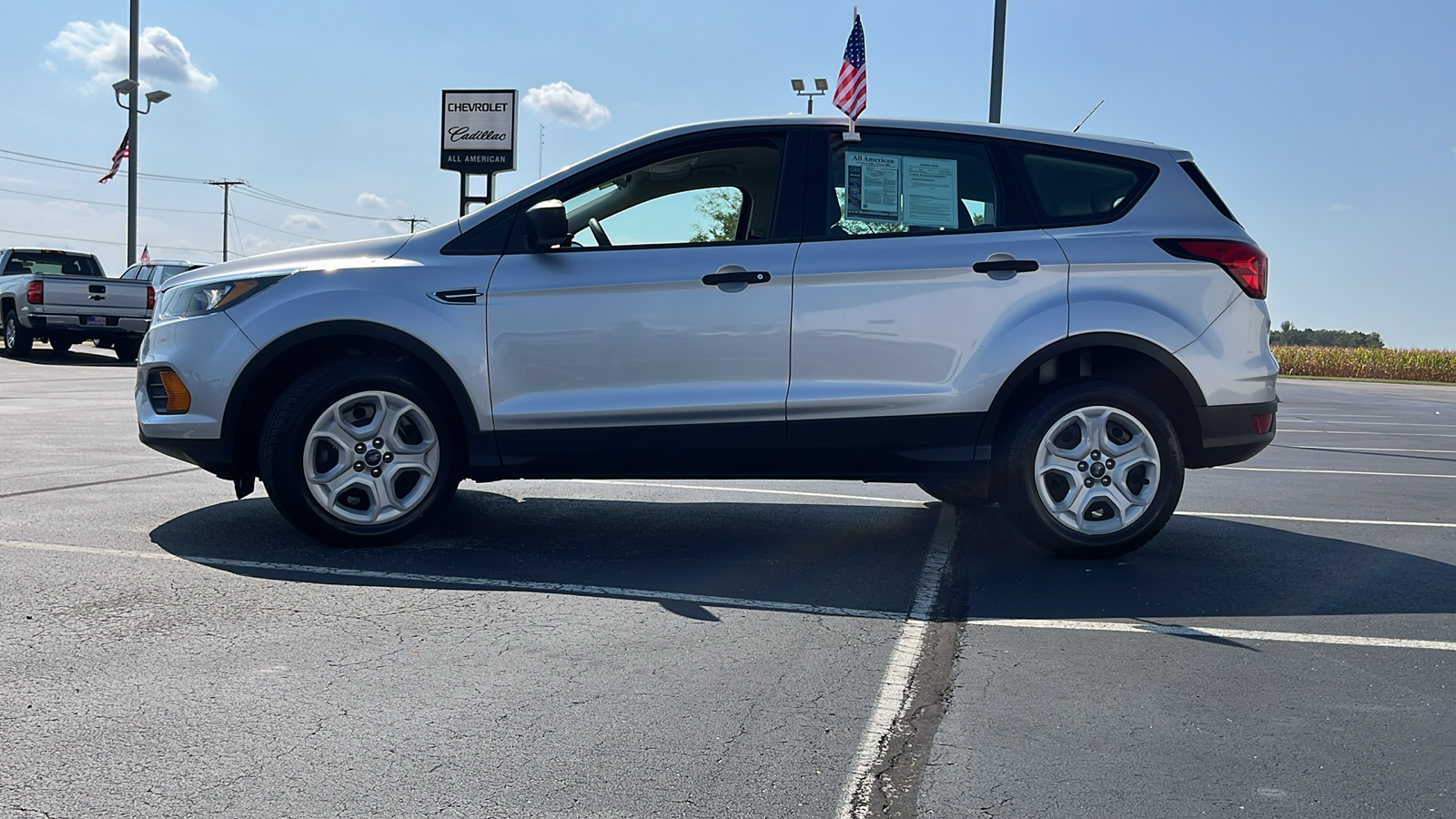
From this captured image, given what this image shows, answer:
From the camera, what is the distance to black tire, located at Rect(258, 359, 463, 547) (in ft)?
17.0

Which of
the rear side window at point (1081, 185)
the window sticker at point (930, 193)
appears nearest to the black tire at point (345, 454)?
the window sticker at point (930, 193)

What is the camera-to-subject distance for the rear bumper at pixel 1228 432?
5426 millimetres

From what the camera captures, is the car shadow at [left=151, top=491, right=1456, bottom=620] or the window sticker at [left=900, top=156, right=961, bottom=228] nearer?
the car shadow at [left=151, top=491, right=1456, bottom=620]

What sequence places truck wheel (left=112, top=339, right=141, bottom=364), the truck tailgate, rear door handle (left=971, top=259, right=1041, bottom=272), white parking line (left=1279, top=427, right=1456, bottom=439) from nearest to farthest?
rear door handle (left=971, top=259, right=1041, bottom=272)
white parking line (left=1279, top=427, right=1456, bottom=439)
the truck tailgate
truck wheel (left=112, top=339, right=141, bottom=364)

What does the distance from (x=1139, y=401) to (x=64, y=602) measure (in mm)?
4295

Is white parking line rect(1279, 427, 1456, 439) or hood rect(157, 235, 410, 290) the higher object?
hood rect(157, 235, 410, 290)

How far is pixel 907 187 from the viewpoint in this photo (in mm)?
5480

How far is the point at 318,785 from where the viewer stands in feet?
8.79

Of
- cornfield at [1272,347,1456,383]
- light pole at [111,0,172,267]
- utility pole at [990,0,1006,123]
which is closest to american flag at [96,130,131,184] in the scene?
light pole at [111,0,172,267]

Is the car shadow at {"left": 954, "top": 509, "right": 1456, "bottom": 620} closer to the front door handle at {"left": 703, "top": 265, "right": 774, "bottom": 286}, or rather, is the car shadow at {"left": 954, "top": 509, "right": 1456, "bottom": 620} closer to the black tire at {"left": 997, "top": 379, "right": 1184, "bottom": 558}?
the black tire at {"left": 997, "top": 379, "right": 1184, "bottom": 558}

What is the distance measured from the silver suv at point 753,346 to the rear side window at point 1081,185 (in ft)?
0.04

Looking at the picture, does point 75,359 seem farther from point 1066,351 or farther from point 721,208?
point 1066,351

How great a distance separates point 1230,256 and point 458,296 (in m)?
3.38

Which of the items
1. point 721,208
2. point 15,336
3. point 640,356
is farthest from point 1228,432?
point 15,336
